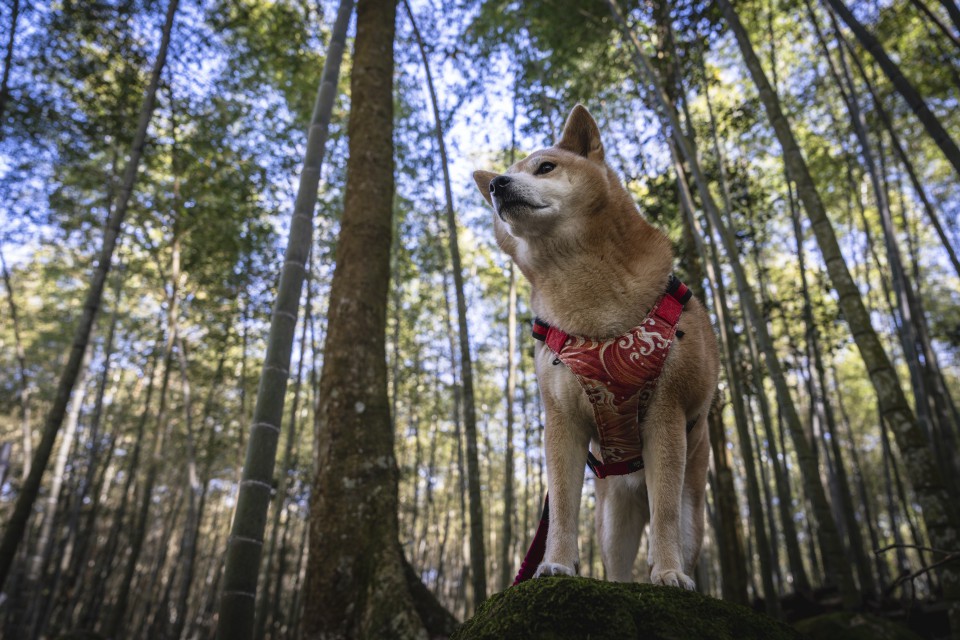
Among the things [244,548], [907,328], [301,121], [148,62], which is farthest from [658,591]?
[301,121]

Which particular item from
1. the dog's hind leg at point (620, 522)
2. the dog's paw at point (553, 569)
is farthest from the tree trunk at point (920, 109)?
the dog's paw at point (553, 569)

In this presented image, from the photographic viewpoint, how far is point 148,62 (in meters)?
8.37

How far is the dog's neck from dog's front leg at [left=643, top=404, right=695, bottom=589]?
1.14 ft

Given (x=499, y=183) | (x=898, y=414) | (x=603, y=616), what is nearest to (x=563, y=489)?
(x=603, y=616)

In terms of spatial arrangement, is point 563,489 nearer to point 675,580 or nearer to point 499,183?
point 675,580

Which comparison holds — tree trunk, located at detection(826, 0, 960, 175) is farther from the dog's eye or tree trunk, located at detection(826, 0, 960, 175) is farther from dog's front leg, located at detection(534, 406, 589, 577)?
dog's front leg, located at detection(534, 406, 589, 577)

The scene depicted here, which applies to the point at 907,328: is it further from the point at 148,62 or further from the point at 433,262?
the point at 148,62

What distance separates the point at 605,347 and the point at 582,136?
39.0 inches

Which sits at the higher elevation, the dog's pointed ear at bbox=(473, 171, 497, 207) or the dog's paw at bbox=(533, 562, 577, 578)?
the dog's pointed ear at bbox=(473, 171, 497, 207)

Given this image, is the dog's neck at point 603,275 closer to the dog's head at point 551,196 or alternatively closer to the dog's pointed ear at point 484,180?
the dog's head at point 551,196

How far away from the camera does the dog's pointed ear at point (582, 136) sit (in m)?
2.17

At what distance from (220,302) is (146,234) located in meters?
2.44

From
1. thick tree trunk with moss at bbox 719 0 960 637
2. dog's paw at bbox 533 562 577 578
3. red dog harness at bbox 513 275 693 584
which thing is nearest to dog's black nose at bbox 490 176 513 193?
red dog harness at bbox 513 275 693 584

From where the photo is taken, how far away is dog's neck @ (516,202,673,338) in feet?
6.08
